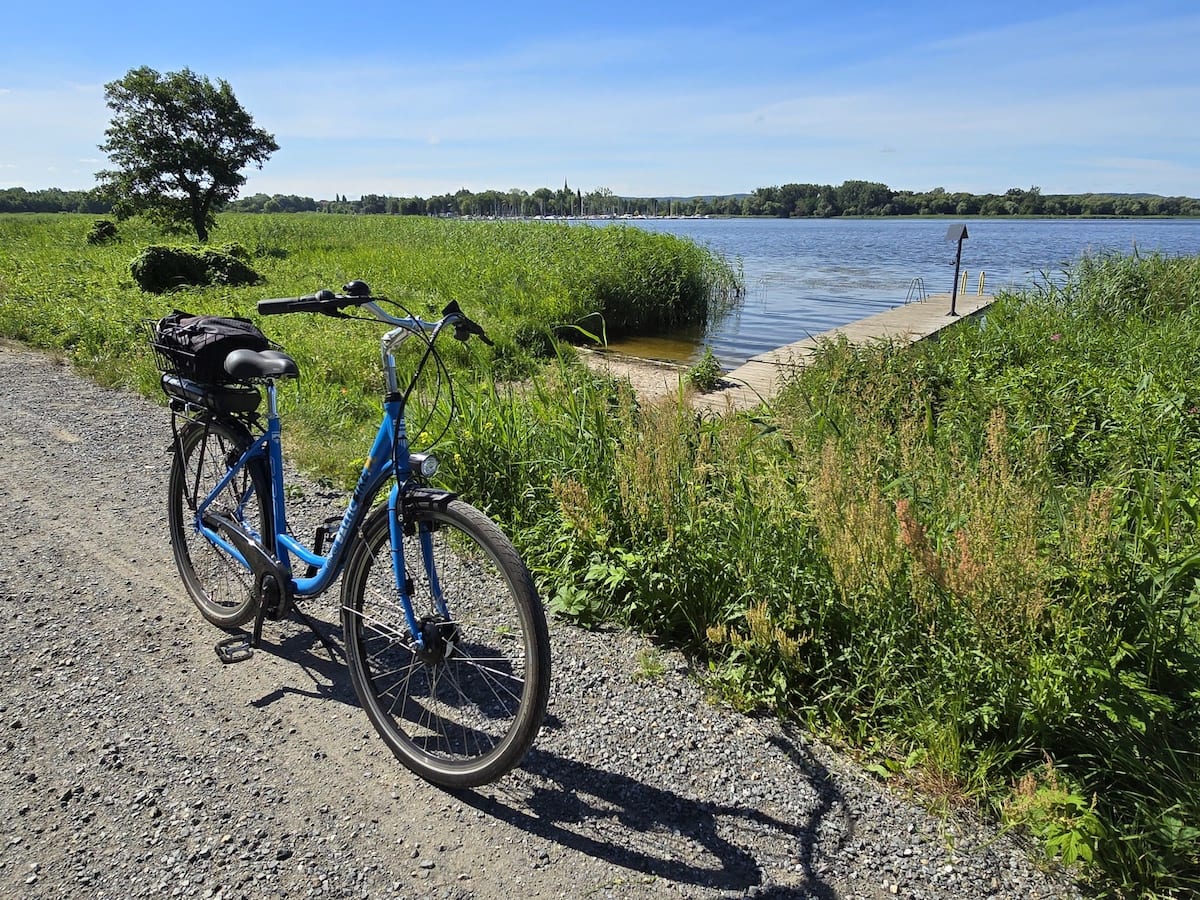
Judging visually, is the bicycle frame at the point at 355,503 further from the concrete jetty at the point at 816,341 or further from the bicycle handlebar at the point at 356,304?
the concrete jetty at the point at 816,341

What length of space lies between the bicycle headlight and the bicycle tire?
1.05m

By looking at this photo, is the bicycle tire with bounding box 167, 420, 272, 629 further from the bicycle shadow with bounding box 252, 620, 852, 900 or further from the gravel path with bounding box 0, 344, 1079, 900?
the bicycle shadow with bounding box 252, 620, 852, 900

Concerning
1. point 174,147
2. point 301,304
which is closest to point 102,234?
point 174,147

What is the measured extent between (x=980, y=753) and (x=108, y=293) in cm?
1585

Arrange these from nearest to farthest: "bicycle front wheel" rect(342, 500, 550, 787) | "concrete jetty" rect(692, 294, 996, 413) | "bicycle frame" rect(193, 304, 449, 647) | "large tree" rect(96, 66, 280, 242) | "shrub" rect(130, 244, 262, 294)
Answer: "bicycle front wheel" rect(342, 500, 550, 787) < "bicycle frame" rect(193, 304, 449, 647) < "concrete jetty" rect(692, 294, 996, 413) < "shrub" rect(130, 244, 262, 294) < "large tree" rect(96, 66, 280, 242)

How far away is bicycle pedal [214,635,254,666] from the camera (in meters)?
3.34

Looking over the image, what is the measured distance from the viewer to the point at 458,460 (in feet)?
16.4

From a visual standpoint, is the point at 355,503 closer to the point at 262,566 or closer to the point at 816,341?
the point at 262,566

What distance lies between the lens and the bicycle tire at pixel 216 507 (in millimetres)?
3430

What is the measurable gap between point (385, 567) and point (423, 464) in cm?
48

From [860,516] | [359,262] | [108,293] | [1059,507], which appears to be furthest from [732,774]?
[359,262]

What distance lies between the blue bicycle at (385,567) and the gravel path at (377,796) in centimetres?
18

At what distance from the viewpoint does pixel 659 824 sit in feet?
8.28

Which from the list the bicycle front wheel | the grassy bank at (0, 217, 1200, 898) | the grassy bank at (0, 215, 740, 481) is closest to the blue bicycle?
the bicycle front wheel
